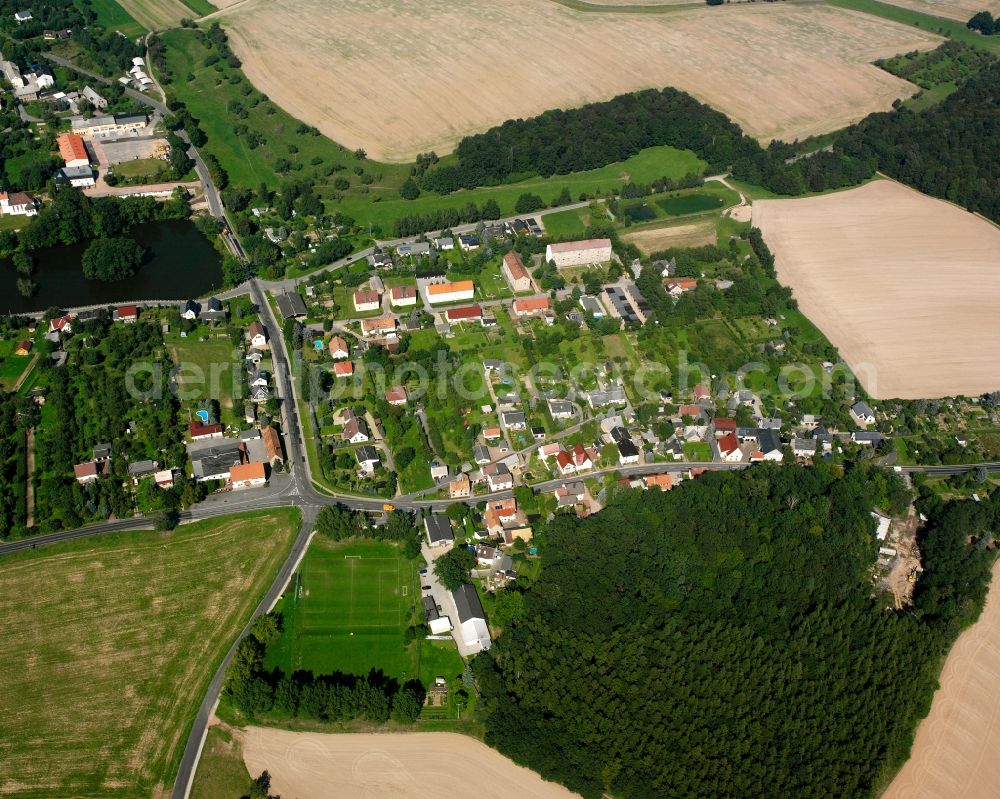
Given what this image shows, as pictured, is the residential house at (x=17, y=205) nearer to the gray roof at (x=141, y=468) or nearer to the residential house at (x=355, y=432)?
the gray roof at (x=141, y=468)

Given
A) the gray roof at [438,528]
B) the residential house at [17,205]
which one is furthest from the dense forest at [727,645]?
the residential house at [17,205]

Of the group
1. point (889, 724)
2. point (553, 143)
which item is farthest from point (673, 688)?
point (553, 143)

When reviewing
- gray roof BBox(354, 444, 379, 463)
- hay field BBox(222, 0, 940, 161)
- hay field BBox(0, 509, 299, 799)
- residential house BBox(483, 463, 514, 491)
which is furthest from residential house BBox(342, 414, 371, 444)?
hay field BBox(222, 0, 940, 161)

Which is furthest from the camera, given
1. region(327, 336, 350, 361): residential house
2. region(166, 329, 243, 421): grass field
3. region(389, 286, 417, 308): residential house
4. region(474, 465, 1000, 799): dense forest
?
region(389, 286, 417, 308): residential house

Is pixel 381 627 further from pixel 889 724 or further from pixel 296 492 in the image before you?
pixel 889 724

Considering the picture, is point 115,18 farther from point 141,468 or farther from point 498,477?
point 498,477

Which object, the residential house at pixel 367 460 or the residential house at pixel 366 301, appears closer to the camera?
the residential house at pixel 367 460

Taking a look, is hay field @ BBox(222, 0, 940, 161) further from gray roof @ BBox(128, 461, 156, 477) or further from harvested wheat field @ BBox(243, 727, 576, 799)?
harvested wheat field @ BBox(243, 727, 576, 799)
